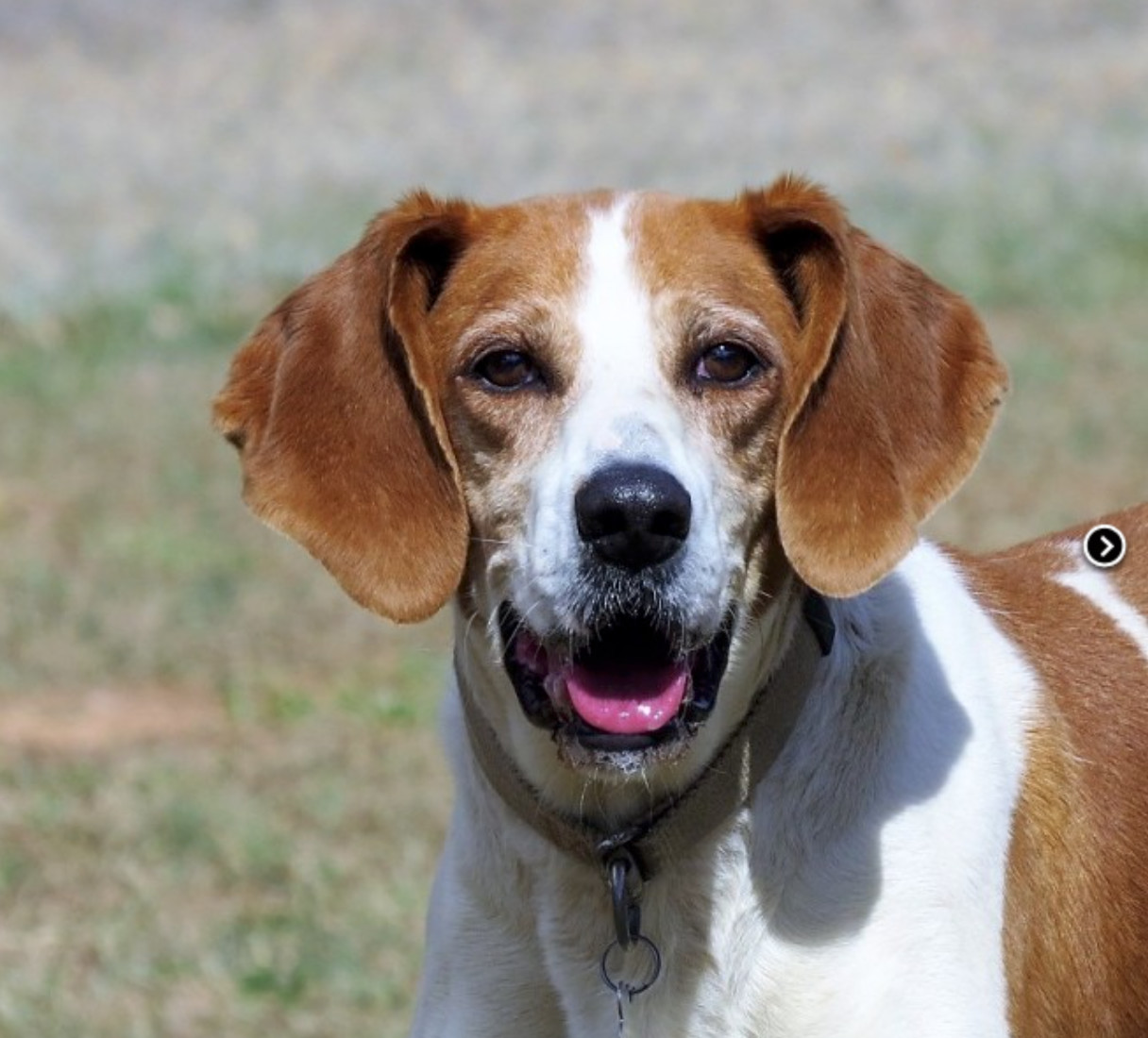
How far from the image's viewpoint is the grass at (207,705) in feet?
19.6

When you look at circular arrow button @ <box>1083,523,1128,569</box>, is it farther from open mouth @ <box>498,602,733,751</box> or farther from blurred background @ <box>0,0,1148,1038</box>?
blurred background @ <box>0,0,1148,1038</box>

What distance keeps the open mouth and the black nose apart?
0.46 feet

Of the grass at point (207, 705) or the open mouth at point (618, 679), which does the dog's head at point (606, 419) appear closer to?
the open mouth at point (618, 679)

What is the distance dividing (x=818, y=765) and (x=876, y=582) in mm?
329

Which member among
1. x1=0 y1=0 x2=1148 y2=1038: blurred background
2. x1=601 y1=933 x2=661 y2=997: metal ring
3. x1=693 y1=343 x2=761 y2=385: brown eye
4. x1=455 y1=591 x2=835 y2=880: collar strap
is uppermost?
x1=693 y1=343 x2=761 y2=385: brown eye

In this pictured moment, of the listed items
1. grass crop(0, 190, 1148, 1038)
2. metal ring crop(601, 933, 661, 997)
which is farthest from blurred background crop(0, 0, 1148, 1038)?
metal ring crop(601, 933, 661, 997)

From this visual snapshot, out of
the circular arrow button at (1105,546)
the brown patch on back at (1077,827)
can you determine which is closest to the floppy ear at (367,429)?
the brown patch on back at (1077,827)

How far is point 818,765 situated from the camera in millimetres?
3854

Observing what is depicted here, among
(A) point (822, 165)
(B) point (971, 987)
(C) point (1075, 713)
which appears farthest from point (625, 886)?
(A) point (822, 165)

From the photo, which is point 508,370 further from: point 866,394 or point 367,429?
point 866,394

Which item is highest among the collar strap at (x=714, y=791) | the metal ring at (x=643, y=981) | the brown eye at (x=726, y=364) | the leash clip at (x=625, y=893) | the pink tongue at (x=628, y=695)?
the brown eye at (x=726, y=364)

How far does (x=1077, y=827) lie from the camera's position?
3980mm

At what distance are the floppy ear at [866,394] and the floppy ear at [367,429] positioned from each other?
551 millimetres

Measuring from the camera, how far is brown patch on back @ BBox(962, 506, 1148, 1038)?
151 inches
